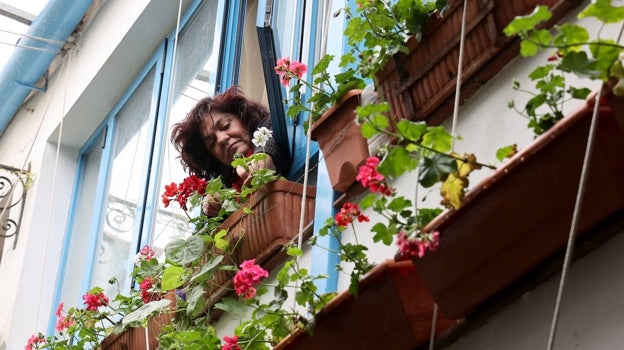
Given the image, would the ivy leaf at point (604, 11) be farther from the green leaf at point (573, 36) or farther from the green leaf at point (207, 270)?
the green leaf at point (207, 270)

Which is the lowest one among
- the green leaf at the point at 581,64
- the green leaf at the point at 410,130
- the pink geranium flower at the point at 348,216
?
the green leaf at the point at 581,64

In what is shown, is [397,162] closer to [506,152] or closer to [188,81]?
[506,152]

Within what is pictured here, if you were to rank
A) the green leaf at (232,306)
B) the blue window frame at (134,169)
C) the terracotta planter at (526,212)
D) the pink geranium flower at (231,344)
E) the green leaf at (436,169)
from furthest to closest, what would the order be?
the blue window frame at (134,169) < the green leaf at (232,306) < the pink geranium flower at (231,344) < the green leaf at (436,169) < the terracotta planter at (526,212)

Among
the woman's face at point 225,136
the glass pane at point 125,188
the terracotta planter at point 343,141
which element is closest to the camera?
the terracotta planter at point 343,141

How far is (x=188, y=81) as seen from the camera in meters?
5.09

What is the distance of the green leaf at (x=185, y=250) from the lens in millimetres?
3379

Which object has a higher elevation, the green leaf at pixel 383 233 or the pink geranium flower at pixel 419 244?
the green leaf at pixel 383 233

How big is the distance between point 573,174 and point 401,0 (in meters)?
0.79

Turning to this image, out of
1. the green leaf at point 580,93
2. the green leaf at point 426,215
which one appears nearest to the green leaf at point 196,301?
the green leaf at point 426,215

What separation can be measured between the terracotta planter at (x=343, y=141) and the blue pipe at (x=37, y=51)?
3152 millimetres

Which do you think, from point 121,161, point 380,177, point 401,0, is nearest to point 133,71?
point 121,161

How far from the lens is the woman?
388 centimetres

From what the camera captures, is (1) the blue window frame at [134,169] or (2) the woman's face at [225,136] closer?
(2) the woman's face at [225,136]

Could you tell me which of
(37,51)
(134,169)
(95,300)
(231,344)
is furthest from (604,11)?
(37,51)
